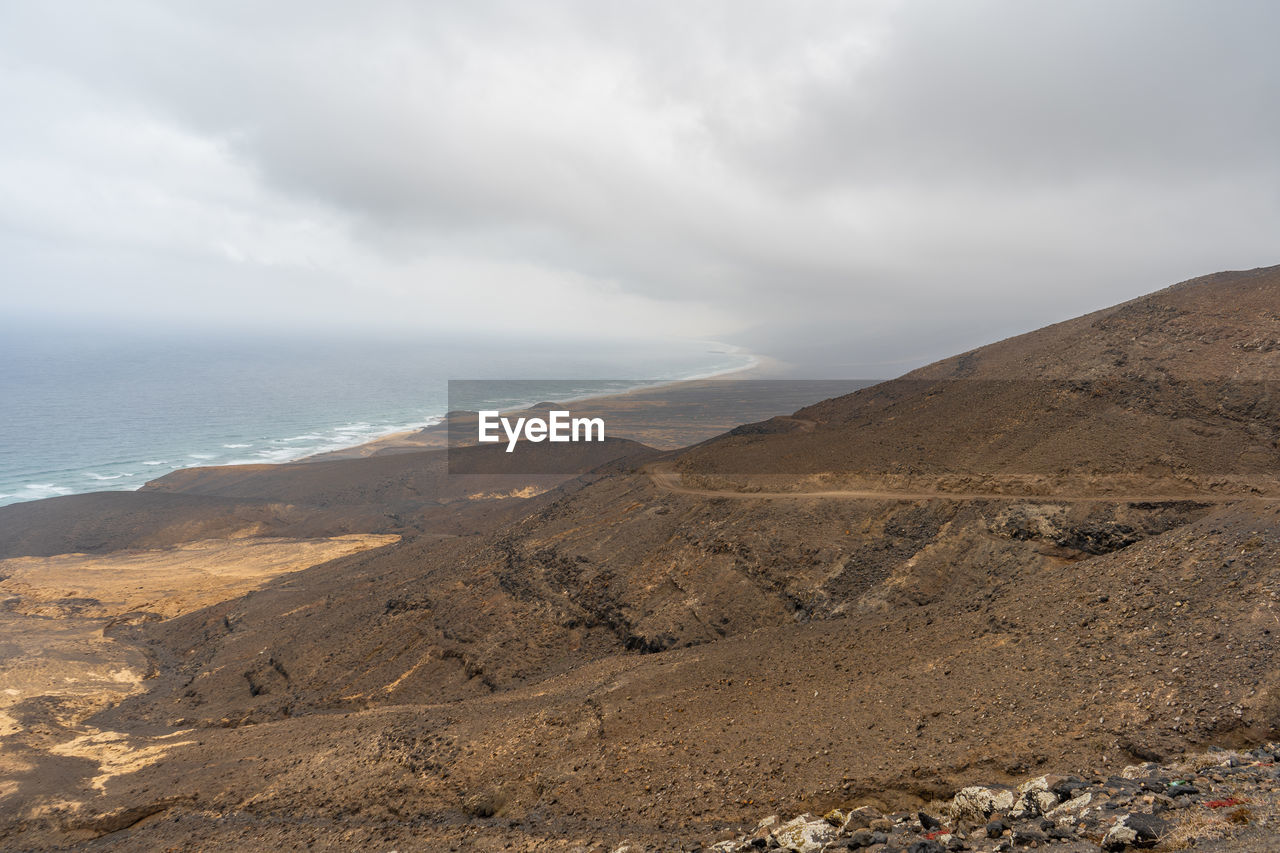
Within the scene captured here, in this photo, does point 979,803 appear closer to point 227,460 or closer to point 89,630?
point 89,630

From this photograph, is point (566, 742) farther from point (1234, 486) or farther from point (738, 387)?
point (738, 387)

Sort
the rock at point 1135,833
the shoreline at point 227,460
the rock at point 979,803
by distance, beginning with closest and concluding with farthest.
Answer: the rock at point 1135,833 < the rock at point 979,803 < the shoreline at point 227,460

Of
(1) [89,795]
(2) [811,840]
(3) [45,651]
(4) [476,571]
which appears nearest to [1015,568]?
(2) [811,840]


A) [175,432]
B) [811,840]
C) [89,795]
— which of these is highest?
[175,432]

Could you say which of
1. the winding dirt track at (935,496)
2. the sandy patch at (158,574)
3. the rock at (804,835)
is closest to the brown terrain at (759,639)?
the winding dirt track at (935,496)

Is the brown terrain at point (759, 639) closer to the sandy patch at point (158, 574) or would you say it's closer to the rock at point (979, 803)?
the sandy patch at point (158, 574)

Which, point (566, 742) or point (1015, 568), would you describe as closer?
point (566, 742)

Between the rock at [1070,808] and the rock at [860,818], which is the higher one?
the rock at [1070,808]

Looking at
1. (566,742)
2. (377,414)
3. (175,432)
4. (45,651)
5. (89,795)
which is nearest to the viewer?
(566,742)

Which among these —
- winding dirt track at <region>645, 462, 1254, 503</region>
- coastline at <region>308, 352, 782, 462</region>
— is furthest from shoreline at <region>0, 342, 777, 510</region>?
winding dirt track at <region>645, 462, 1254, 503</region>
